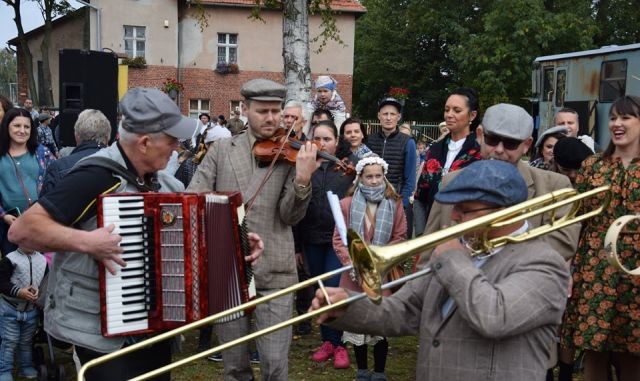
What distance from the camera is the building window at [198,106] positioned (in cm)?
3456

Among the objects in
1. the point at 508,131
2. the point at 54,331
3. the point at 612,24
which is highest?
the point at 612,24

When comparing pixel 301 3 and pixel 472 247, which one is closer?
pixel 472 247

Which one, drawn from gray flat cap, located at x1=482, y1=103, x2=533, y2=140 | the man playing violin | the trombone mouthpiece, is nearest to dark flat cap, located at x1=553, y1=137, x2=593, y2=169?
gray flat cap, located at x1=482, y1=103, x2=533, y2=140

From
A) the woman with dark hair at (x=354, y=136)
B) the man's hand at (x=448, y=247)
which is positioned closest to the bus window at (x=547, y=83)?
the woman with dark hair at (x=354, y=136)

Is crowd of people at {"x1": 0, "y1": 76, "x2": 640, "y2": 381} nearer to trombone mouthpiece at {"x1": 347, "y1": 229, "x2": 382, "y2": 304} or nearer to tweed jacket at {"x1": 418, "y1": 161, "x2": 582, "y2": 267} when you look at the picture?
tweed jacket at {"x1": 418, "y1": 161, "x2": 582, "y2": 267}

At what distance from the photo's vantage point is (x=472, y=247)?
279 cm

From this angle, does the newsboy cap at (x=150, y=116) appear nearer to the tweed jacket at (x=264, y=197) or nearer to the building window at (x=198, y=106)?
the tweed jacket at (x=264, y=197)

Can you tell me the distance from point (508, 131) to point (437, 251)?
1.59 m

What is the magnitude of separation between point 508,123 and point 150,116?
6.58ft

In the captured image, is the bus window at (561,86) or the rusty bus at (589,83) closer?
the rusty bus at (589,83)

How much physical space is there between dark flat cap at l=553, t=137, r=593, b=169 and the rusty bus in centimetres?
814

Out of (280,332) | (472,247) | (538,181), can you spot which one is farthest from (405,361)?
(472,247)

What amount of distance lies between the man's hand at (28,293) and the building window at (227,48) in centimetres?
2952

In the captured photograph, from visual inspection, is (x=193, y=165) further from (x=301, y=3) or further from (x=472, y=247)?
(x=472, y=247)
